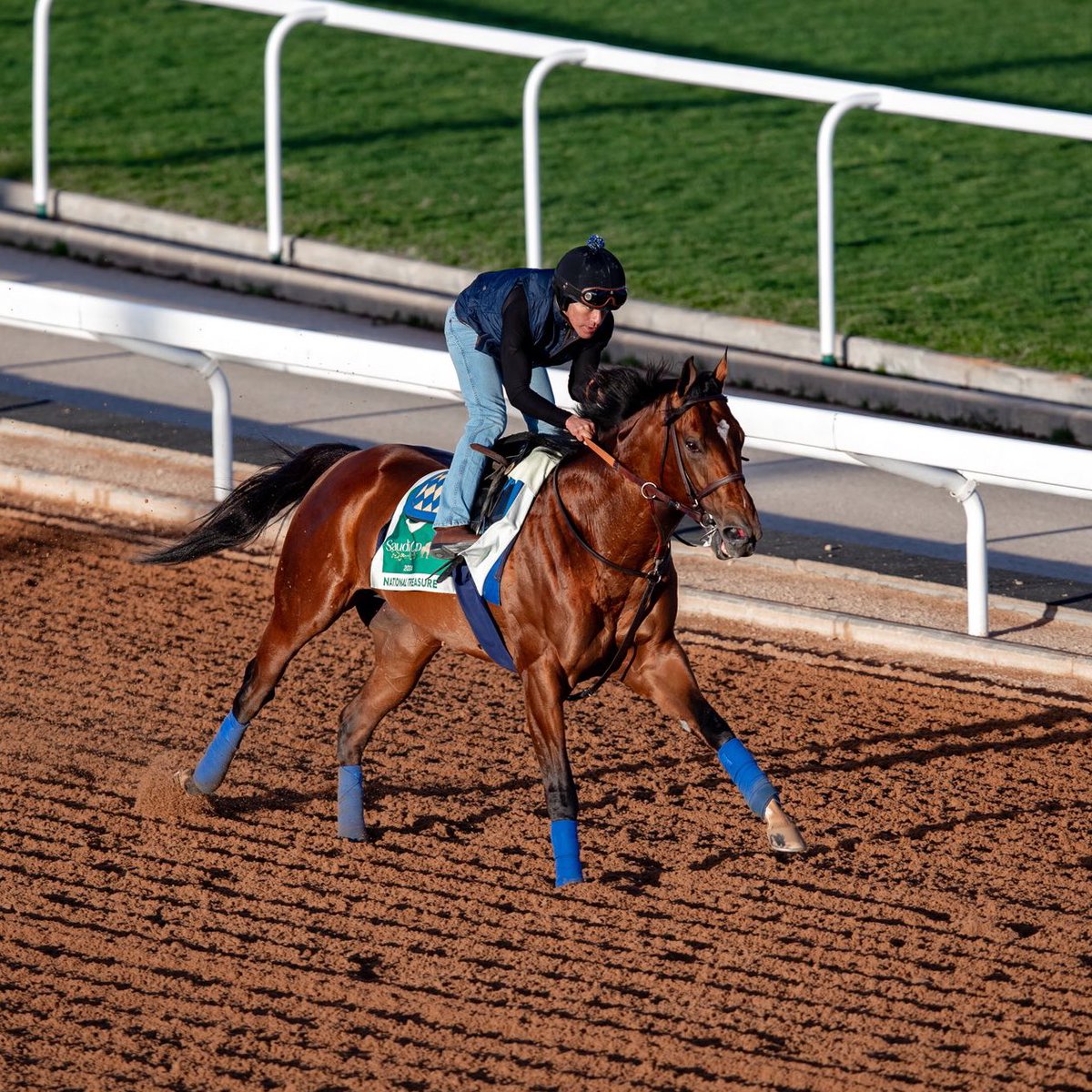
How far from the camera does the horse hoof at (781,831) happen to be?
5.75 meters

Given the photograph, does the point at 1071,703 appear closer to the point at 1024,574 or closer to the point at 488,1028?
the point at 1024,574

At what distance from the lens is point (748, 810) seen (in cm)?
653

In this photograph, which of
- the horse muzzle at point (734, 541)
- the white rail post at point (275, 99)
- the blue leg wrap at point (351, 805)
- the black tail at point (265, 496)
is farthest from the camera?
the white rail post at point (275, 99)

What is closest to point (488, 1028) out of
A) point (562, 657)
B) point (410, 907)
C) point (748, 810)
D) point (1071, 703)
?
point (410, 907)

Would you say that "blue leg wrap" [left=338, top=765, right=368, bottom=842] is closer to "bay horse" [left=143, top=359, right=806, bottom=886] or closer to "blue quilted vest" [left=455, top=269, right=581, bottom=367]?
"bay horse" [left=143, top=359, right=806, bottom=886]

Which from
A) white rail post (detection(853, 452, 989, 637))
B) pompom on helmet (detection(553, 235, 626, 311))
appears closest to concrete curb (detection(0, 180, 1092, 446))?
white rail post (detection(853, 452, 989, 637))

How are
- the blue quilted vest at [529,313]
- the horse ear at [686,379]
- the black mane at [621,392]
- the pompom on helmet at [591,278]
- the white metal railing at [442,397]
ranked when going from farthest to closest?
the white metal railing at [442,397]
the blue quilted vest at [529,313]
the black mane at [621,392]
the pompom on helmet at [591,278]
the horse ear at [686,379]

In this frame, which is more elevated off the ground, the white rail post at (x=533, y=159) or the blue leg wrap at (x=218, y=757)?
the white rail post at (x=533, y=159)

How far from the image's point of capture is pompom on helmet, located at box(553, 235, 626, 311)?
5.61 metres

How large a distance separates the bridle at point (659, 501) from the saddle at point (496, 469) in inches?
5.3

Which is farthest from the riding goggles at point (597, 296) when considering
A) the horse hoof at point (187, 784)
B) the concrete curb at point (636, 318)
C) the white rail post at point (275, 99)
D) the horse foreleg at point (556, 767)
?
the white rail post at point (275, 99)

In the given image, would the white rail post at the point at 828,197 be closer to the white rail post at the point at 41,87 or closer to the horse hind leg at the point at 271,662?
the horse hind leg at the point at 271,662

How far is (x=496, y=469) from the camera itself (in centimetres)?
612

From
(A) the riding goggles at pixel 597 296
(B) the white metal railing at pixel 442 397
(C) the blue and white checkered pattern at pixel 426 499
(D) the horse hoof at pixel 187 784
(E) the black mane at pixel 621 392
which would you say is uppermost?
(A) the riding goggles at pixel 597 296
